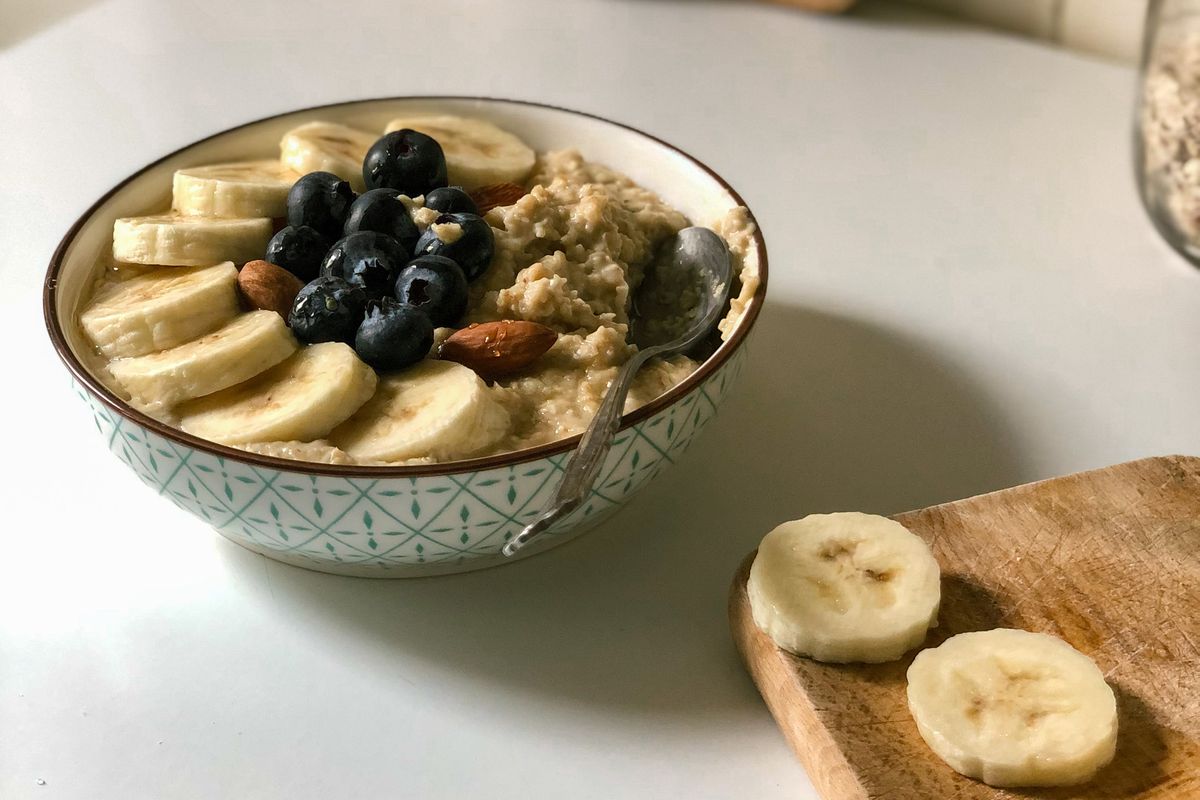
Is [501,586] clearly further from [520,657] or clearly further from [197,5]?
[197,5]

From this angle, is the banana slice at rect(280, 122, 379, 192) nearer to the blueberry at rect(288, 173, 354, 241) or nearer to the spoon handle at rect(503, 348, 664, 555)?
A: the blueberry at rect(288, 173, 354, 241)

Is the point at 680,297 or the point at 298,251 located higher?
the point at 298,251

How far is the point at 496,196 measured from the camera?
1455mm

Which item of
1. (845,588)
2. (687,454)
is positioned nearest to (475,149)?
(687,454)

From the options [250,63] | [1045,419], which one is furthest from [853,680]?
[250,63]

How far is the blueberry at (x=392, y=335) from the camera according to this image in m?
1.16

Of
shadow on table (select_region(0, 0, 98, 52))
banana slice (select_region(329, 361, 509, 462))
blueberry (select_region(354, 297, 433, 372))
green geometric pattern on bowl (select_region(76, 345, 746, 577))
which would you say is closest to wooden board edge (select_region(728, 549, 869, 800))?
green geometric pattern on bowl (select_region(76, 345, 746, 577))

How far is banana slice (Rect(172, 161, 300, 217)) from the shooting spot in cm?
137

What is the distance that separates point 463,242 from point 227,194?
11.7 inches

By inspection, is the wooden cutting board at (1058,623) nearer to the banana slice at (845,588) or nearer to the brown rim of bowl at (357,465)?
the banana slice at (845,588)

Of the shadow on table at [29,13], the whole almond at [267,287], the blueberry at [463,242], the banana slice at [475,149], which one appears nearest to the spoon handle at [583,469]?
the blueberry at [463,242]

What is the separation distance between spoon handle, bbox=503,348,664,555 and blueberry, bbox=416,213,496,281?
0.26 meters

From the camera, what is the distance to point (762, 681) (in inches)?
42.1

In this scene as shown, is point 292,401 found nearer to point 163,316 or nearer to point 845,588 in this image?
point 163,316
